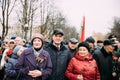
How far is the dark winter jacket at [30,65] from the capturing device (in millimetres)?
5668

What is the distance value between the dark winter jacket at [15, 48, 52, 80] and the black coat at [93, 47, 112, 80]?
1.84 metres

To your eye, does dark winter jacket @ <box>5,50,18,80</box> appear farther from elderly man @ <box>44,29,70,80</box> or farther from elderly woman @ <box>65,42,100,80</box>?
elderly woman @ <box>65,42,100,80</box>

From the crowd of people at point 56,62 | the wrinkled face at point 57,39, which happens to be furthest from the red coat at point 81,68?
the wrinkled face at point 57,39

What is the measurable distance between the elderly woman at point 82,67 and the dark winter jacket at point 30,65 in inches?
23.7

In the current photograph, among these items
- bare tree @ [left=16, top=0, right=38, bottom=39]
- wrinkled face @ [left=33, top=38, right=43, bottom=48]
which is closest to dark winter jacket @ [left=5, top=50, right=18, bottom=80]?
wrinkled face @ [left=33, top=38, right=43, bottom=48]

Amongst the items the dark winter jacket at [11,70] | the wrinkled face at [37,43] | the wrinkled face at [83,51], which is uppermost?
the wrinkled face at [37,43]

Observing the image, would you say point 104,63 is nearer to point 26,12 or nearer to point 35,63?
point 35,63

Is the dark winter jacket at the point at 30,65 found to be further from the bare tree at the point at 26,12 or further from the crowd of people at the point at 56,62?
the bare tree at the point at 26,12

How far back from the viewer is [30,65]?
567 cm

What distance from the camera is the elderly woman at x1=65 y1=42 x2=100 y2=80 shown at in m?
6.11

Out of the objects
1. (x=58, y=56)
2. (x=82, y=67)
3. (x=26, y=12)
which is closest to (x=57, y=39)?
(x=58, y=56)

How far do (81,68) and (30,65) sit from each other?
1181 mm

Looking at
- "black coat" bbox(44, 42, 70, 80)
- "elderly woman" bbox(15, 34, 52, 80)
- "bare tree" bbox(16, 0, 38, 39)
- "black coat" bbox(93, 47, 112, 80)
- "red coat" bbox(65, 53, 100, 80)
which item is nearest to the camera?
"elderly woman" bbox(15, 34, 52, 80)

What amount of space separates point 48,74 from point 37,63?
33 cm
